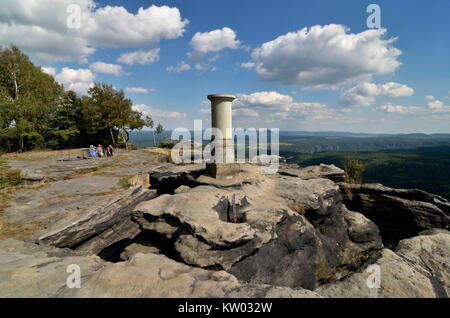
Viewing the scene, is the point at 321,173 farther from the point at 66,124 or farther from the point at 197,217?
the point at 66,124

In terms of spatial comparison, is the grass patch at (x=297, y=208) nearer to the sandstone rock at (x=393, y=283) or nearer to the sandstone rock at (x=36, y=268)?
the sandstone rock at (x=393, y=283)

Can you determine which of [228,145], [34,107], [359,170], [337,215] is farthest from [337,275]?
[34,107]

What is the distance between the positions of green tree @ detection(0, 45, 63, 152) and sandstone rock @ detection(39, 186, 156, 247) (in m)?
31.9

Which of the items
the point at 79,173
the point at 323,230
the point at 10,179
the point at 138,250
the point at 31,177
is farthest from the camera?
the point at 79,173

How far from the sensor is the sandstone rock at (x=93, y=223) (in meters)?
7.80

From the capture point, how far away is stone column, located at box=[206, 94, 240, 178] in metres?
11.6

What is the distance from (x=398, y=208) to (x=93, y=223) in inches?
743

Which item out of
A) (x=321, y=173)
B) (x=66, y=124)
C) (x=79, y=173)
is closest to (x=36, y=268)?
(x=79, y=173)

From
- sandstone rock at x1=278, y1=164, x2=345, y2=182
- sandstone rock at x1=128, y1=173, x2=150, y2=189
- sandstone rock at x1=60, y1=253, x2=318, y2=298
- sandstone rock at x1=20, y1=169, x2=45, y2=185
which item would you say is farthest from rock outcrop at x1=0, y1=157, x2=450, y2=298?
sandstone rock at x1=20, y1=169, x2=45, y2=185

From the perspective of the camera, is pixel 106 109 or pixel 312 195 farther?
pixel 106 109

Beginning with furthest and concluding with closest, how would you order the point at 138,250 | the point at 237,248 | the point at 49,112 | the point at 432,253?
the point at 49,112, the point at 432,253, the point at 138,250, the point at 237,248

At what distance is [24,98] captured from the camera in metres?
31.8
